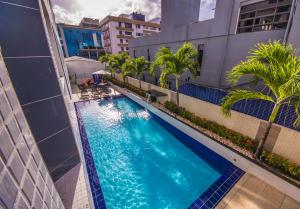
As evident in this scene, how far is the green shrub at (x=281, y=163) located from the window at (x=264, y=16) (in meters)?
8.25

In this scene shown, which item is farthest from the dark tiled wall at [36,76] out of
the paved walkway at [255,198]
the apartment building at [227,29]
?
the apartment building at [227,29]

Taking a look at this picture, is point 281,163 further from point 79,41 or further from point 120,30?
point 79,41

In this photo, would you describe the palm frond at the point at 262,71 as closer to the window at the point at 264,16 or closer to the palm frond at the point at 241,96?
the palm frond at the point at 241,96

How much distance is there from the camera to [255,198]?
4.46 m

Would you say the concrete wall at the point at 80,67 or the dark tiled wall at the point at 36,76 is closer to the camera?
the dark tiled wall at the point at 36,76

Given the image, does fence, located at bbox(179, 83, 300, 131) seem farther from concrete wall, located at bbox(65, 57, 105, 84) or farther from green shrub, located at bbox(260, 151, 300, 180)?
concrete wall, located at bbox(65, 57, 105, 84)

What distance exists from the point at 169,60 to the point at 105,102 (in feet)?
29.0

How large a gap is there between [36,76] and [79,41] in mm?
54083

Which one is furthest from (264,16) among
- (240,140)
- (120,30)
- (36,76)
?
(120,30)

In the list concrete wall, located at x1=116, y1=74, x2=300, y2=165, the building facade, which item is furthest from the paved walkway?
the building facade

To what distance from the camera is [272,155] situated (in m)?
5.38

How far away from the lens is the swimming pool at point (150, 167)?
495 centimetres

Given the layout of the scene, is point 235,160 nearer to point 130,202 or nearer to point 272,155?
point 272,155

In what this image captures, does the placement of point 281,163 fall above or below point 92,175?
above
